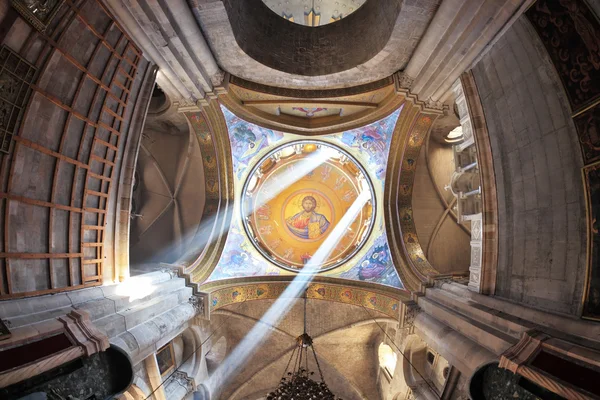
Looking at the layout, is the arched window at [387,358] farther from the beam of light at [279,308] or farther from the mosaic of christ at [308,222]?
the mosaic of christ at [308,222]

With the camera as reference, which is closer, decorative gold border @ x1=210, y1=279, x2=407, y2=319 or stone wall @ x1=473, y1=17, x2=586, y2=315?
stone wall @ x1=473, y1=17, x2=586, y2=315

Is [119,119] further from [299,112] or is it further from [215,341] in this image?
[215,341]

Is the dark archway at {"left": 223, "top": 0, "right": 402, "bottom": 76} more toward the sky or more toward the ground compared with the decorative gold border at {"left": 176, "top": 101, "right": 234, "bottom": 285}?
more toward the sky

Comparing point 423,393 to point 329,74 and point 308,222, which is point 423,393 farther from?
point 329,74

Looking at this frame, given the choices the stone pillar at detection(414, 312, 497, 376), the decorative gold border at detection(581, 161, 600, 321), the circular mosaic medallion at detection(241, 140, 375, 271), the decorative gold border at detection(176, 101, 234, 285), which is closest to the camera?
the decorative gold border at detection(581, 161, 600, 321)

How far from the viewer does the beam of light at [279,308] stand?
506 inches

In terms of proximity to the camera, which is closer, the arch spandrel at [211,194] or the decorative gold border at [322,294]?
the arch spandrel at [211,194]

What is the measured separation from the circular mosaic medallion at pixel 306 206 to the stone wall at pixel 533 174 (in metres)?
6.38

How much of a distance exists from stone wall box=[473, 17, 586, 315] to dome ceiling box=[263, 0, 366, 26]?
33.4 feet

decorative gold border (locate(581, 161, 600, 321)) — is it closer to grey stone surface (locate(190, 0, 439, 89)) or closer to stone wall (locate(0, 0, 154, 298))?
grey stone surface (locate(190, 0, 439, 89))

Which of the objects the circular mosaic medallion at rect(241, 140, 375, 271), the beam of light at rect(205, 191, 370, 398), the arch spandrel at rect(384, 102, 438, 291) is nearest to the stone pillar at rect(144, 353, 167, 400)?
the beam of light at rect(205, 191, 370, 398)

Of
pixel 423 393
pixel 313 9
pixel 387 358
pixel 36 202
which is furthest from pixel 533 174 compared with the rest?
pixel 313 9

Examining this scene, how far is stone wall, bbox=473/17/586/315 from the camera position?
504 cm

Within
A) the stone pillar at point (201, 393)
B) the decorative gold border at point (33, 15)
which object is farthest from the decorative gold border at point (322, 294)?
the decorative gold border at point (33, 15)
